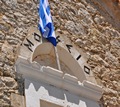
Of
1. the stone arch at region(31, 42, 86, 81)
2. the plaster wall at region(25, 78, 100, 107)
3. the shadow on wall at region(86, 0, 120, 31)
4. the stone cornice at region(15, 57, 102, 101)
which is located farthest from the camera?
the shadow on wall at region(86, 0, 120, 31)

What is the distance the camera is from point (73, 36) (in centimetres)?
483

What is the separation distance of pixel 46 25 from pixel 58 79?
2.27 feet

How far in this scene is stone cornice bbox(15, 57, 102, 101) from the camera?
12.8 ft

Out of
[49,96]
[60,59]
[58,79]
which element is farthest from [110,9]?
[49,96]

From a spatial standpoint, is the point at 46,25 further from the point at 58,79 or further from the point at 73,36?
the point at 58,79

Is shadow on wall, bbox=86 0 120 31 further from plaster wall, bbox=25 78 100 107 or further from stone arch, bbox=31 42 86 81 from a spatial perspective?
plaster wall, bbox=25 78 100 107

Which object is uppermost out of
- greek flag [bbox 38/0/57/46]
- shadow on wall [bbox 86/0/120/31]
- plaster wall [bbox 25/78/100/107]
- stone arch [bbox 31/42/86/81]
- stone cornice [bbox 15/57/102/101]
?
shadow on wall [bbox 86/0/120/31]

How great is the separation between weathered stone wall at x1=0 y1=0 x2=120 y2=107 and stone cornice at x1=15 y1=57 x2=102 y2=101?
93 mm

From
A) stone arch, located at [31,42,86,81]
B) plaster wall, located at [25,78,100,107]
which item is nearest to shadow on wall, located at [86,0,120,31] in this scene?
stone arch, located at [31,42,86,81]

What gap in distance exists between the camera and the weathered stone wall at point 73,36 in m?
3.83

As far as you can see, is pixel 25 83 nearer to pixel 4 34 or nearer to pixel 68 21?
pixel 4 34

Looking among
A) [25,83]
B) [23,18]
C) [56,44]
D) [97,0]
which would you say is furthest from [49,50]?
[97,0]

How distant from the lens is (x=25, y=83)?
3.82 meters

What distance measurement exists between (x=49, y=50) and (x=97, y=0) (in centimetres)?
154
